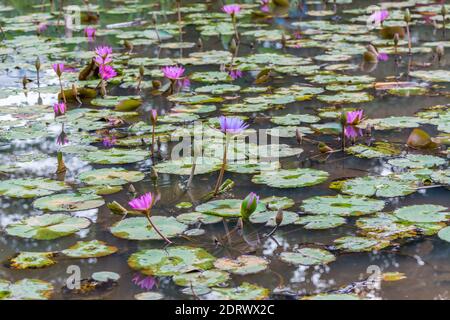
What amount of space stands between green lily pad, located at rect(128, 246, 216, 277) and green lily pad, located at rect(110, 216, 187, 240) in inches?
4.9

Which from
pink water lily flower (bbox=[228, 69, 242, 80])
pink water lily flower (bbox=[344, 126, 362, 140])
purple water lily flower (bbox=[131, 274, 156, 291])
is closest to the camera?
purple water lily flower (bbox=[131, 274, 156, 291])

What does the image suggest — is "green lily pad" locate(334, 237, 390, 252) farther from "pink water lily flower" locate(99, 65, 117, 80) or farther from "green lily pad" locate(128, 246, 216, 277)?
"pink water lily flower" locate(99, 65, 117, 80)

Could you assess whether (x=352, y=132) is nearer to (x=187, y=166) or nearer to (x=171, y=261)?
(x=187, y=166)

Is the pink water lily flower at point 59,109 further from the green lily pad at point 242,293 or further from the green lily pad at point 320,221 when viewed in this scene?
the green lily pad at point 242,293

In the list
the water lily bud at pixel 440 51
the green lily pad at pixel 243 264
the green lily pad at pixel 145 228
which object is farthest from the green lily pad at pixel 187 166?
the water lily bud at pixel 440 51

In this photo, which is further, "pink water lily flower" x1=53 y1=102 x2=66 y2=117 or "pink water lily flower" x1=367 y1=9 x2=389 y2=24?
"pink water lily flower" x1=367 y1=9 x2=389 y2=24

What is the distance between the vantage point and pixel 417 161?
334cm

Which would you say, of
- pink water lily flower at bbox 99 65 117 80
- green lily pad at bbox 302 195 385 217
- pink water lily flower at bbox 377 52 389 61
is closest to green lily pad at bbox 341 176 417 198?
green lily pad at bbox 302 195 385 217

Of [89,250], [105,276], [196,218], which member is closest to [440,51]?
[196,218]

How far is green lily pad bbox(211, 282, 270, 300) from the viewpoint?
87.8 inches

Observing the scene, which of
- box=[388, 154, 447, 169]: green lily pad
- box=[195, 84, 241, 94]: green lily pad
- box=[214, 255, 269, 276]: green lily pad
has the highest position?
box=[195, 84, 241, 94]: green lily pad

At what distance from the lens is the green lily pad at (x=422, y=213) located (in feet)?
8.93
